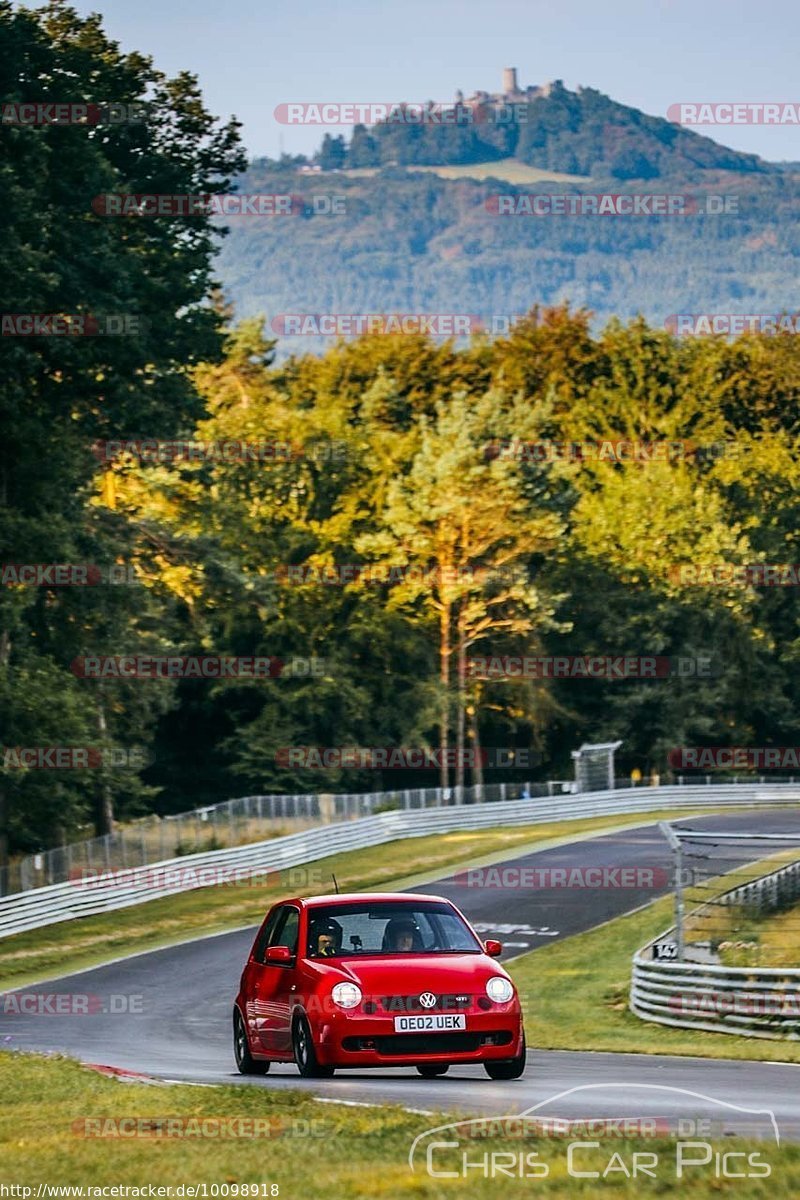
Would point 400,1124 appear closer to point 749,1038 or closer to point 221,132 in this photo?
point 749,1038

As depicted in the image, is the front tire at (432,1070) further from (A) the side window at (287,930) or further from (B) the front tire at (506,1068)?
(A) the side window at (287,930)

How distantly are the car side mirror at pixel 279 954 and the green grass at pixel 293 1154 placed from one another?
5.18 ft

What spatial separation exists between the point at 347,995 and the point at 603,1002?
49.7 ft

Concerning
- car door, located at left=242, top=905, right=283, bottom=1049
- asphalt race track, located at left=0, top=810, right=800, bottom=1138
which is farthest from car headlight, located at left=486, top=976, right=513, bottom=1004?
car door, located at left=242, top=905, right=283, bottom=1049

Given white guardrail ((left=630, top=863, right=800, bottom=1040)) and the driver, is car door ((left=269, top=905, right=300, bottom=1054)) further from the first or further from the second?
white guardrail ((left=630, top=863, right=800, bottom=1040))

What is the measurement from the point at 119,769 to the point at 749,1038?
3074 centimetres

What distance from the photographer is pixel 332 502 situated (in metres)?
80.4

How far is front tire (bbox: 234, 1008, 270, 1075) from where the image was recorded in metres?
16.5

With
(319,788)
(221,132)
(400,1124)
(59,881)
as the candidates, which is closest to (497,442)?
(319,788)

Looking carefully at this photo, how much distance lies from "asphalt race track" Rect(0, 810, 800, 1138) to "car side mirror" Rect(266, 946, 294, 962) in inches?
36.5

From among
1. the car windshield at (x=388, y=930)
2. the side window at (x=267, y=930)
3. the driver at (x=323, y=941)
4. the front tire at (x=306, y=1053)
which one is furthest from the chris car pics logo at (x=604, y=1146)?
the side window at (x=267, y=930)

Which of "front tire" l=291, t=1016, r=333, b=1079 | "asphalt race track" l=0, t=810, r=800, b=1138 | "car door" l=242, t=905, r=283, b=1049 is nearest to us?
"asphalt race track" l=0, t=810, r=800, b=1138

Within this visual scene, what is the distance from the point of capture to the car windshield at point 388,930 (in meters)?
15.2

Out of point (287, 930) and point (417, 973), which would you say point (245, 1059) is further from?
point (417, 973)
